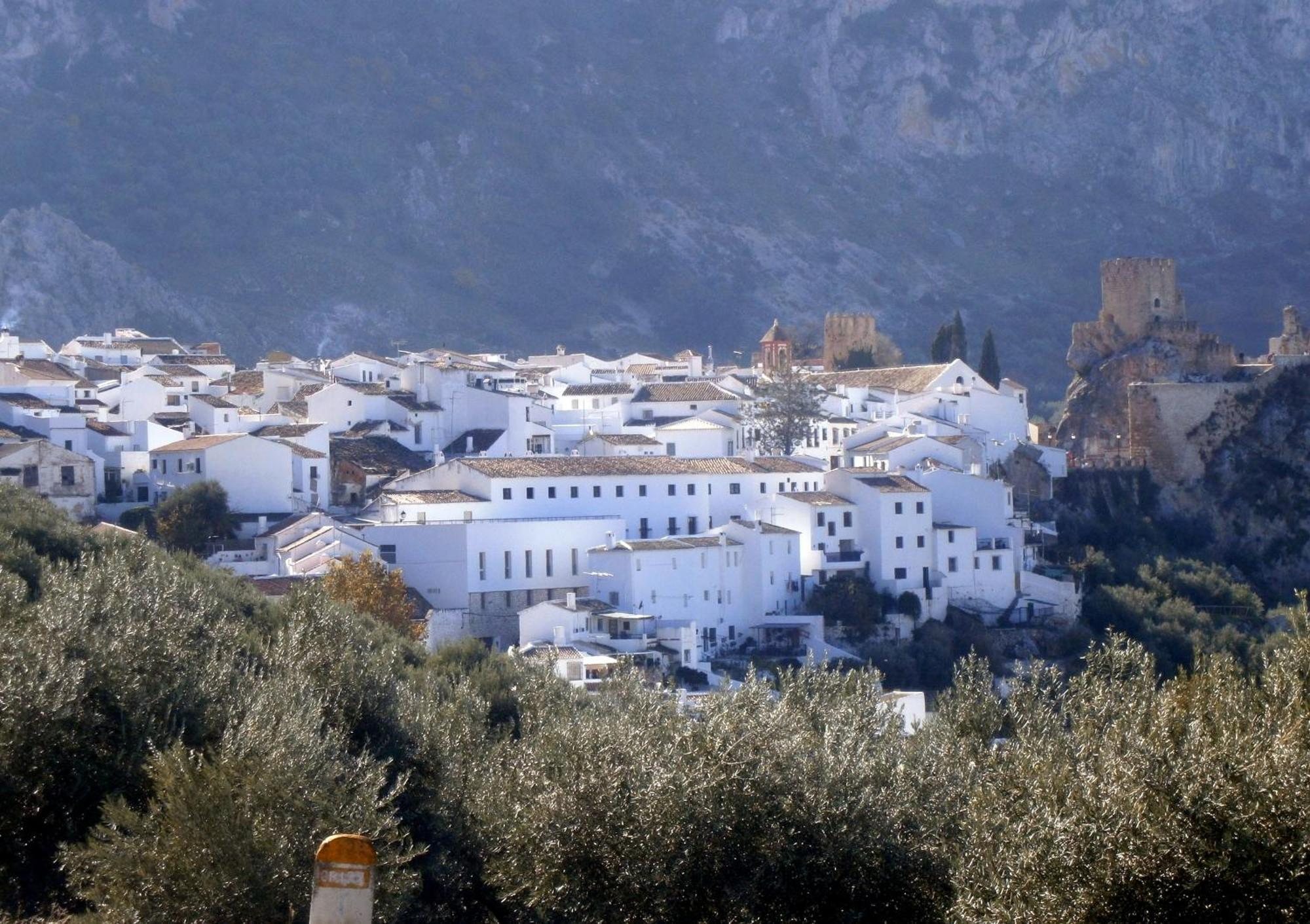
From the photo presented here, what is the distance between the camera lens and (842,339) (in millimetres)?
75500

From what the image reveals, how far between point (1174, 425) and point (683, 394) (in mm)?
13051

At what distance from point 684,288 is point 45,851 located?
106169 mm

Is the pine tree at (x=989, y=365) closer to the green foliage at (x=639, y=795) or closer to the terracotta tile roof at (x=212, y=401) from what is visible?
the terracotta tile roof at (x=212, y=401)

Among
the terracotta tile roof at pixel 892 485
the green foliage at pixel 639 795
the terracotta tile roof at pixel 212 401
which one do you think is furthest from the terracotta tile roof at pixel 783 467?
the green foliage at pixel 639 795

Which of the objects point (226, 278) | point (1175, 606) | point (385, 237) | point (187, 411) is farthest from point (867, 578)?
point (385, 237)

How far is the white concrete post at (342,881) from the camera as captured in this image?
1238cm

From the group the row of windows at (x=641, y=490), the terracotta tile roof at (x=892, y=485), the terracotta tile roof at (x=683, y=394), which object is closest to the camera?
the row of windows at (x=641, y=490)

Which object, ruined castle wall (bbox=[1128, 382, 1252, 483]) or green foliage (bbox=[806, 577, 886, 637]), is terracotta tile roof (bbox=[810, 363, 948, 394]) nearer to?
ruined castle wall (bbox=[1128, 382, 1252, 483])

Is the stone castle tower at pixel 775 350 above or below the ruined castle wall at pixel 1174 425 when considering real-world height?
above

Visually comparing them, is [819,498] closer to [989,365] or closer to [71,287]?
[989,365]

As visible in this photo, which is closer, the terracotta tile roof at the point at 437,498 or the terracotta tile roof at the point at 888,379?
the terracotta tile roof at the point at 437,498

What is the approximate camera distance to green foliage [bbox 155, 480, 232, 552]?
43.7 metres

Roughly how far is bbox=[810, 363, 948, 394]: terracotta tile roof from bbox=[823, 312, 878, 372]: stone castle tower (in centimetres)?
768

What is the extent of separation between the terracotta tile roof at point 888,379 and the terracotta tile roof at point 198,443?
1997 cm
